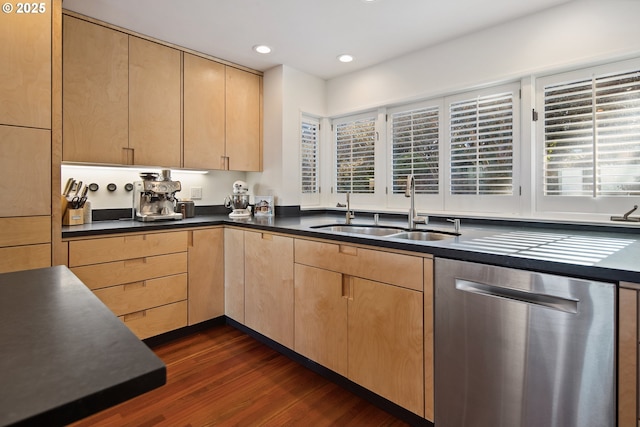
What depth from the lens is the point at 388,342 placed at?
1.65 metres

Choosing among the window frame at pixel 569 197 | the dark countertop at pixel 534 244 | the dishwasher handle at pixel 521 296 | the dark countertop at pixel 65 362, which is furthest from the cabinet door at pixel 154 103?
the window frame at pixel 569 197

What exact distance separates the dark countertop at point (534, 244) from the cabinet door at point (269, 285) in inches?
4.7

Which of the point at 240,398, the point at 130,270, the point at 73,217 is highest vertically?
the point at 73,217

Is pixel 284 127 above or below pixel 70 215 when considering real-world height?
above

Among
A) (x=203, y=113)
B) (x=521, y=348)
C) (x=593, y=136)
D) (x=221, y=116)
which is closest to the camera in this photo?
(x=521, y=348)

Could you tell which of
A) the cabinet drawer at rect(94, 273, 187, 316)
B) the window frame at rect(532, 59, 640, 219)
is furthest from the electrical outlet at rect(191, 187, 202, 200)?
the window frame at rect(532, 59, 640, 219)

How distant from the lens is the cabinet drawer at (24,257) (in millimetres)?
1728

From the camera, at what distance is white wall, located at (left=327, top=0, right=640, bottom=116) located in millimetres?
1828

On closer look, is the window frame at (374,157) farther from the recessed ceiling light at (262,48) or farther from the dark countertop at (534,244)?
the recessed ceiling light at (262,48)

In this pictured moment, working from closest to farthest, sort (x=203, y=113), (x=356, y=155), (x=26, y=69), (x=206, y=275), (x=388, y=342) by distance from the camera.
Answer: (x=388, y=342) < (x=26, y=69) < (x=206, y=275) < (x=203, y=113) < (x=356, y=155)

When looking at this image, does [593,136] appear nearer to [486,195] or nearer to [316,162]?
[486,195]

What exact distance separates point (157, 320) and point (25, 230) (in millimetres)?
983

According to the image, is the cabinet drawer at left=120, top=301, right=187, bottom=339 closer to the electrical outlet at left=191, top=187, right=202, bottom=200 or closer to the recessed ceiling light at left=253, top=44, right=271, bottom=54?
the electrical outlet at left=191, top=187, right=202, bottom=200

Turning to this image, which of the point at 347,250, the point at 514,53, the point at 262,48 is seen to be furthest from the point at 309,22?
the point at 347,250
